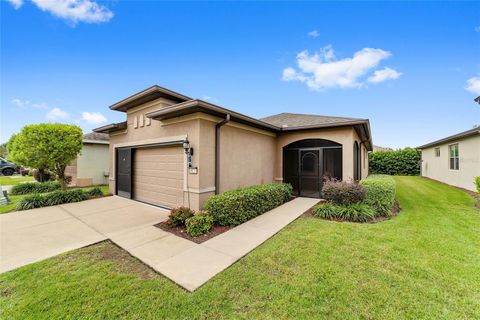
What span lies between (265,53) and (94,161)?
41.3 feet

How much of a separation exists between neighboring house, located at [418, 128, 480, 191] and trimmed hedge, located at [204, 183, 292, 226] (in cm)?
1133

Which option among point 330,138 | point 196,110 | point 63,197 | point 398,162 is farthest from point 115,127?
point 398,162

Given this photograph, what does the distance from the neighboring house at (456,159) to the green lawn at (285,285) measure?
9445 millimetres

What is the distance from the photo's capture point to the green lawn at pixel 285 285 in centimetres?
237

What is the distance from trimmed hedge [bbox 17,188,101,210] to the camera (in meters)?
7.29

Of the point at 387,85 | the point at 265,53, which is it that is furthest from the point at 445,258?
the point at 387,85

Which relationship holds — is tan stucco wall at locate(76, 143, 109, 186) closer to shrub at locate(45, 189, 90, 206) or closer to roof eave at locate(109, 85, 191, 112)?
shrub at locate(45, 189, 90, 206)

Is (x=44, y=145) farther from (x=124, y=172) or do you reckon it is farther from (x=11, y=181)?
(x=11, y=181)

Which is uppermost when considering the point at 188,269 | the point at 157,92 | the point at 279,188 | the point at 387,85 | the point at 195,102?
the point at 387,85

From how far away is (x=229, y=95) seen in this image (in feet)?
50.6

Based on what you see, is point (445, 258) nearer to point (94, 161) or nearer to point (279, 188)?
point (279, 188)

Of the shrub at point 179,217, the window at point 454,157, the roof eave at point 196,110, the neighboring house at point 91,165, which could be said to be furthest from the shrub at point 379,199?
the neighboring house at point 91,165

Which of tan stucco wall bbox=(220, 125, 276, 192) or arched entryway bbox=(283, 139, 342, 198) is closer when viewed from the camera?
tan stucco wall bbox=(220, 125, 276, 192)

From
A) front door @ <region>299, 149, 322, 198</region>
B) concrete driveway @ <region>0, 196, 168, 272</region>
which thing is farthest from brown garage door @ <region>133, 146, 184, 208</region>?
front door @ <region>299, 149, 322, 198</region>
